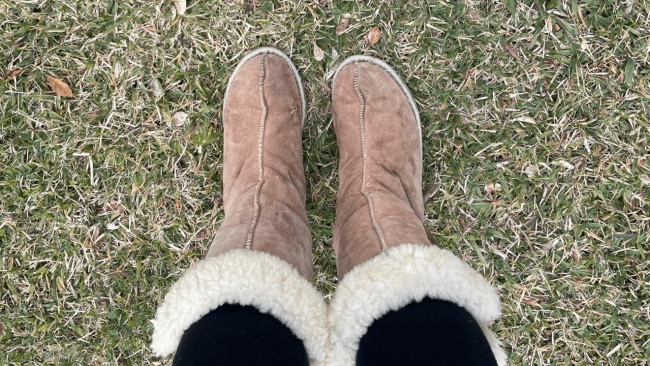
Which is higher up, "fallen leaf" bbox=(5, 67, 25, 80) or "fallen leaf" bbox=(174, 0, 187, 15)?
"fallen leaf" bbox=(174, 0, 187, 15)

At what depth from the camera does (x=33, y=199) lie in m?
1.91

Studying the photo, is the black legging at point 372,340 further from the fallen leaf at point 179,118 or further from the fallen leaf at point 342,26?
the fallen leaf at point 342,26

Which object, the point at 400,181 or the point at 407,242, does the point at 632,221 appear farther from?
the point at 407,242

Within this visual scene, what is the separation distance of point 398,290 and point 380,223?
0.34 meters

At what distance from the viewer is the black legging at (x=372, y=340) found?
3.51ft

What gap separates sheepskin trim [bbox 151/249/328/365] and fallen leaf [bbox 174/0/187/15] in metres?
1.03

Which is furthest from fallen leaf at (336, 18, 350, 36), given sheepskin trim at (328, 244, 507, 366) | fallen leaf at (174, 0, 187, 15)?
sheepskin trim at (328, 244, 507, 366)

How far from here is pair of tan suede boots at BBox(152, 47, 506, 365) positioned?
1.20 meters

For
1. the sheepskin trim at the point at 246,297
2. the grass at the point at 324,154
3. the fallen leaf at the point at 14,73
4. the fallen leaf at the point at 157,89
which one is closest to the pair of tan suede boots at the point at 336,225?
the sheepskin trim at the point at 246,297

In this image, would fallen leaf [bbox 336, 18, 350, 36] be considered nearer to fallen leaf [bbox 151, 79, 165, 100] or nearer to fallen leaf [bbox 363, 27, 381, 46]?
fallen leaf [bbox 363, 27, 381, 46]

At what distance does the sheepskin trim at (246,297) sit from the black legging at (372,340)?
0.08ft

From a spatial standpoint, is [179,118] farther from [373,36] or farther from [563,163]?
[563,163]

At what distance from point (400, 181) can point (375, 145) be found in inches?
6.3

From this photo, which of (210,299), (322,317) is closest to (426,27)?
(322,317)
